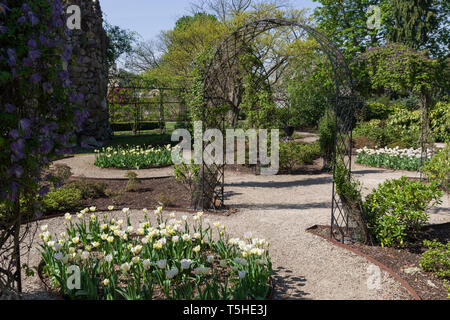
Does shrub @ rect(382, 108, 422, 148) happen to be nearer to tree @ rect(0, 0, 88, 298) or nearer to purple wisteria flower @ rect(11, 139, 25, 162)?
tree @ rect(0, 0, 88, 298)

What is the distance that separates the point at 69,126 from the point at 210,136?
398 centimetres

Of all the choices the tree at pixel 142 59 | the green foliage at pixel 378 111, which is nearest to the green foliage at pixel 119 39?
the tree at pixel 142 59

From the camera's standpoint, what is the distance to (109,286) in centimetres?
316

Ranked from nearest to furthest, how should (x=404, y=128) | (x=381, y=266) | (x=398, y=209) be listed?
(x=381, y=266), (x=398, y=209), (x=404, y=128)

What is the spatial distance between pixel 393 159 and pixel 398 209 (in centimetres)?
724

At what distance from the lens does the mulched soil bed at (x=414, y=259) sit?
3.64m

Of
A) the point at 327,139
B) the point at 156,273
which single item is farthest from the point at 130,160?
the point at 156,273

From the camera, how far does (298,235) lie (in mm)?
5270

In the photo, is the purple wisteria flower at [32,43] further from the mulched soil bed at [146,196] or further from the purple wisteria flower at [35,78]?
the mulched soil bed at [146,196]

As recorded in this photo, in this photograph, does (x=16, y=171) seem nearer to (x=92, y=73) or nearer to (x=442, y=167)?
(x=442, y=167)

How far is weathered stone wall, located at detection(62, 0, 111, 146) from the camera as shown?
46.9ft

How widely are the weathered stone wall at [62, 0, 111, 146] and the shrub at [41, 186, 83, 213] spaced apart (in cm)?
783
